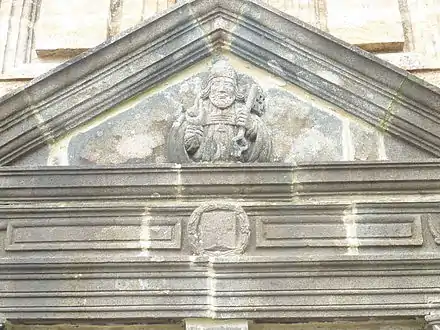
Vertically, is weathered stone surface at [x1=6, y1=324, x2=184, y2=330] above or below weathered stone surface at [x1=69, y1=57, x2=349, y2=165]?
below

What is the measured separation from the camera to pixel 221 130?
205 inches

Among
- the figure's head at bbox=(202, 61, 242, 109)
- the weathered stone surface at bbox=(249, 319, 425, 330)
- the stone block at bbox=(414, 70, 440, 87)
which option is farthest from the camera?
the stone block at bbox=(414, 70, 440, 87)

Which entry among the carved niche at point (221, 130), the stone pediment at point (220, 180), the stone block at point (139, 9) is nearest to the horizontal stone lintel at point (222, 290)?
the stone pediment at point (220, 180)

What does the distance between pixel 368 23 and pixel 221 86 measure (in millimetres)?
1809

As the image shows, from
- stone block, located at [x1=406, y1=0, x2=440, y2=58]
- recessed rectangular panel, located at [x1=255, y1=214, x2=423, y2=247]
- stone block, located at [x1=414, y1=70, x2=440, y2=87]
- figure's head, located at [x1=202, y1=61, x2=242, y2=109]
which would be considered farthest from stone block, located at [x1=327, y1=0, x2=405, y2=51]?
recessed rectangular panel, located at [x1=255, y1=214, x2=423, y2=247]

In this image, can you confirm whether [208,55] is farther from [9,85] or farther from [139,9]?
[9,85]

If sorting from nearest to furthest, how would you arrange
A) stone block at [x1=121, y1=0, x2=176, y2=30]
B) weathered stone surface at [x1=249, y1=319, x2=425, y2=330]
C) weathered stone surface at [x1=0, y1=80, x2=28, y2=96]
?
weathered stone surface at [x1=249, y1=319, x2=425, y2=330], weathered stone surface at [x1=0, y1=80, x2=28, y2=96], stone block at [x1=121, y1=0, x2=176, y2=30]

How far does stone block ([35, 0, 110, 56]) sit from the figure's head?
1477 millimetres

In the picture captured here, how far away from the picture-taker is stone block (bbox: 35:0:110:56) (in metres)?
6.50

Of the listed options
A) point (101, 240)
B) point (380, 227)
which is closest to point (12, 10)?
A: point (101, 240)

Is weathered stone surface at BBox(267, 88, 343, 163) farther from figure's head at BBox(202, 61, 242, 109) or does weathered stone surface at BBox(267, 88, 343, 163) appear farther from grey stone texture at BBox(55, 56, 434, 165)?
figure's head at BBox(202, 61, 242, 109)

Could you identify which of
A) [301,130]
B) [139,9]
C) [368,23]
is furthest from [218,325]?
[139,9]

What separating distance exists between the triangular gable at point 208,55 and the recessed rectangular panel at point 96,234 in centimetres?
57

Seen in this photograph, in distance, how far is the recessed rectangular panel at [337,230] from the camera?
4992 mm
